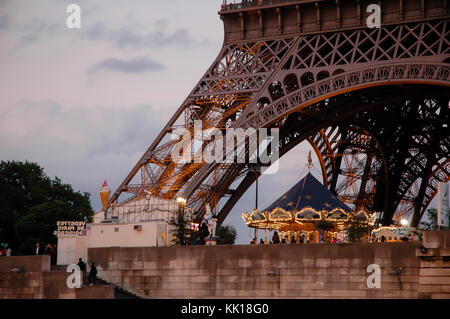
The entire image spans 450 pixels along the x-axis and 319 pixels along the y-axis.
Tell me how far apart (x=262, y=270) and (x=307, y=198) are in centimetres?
834

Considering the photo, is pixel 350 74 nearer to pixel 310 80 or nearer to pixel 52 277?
pixel 310 80

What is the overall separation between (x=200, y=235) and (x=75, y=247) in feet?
23.2

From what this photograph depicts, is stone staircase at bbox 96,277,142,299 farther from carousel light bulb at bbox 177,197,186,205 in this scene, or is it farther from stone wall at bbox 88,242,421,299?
carousel light bulb at bbox 177,197,186,205

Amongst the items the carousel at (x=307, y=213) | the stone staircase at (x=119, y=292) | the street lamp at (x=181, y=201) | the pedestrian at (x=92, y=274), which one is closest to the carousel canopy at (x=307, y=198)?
the carousel at (x=307, y=213)

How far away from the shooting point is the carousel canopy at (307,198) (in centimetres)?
4388

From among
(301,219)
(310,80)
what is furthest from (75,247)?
(310,80)

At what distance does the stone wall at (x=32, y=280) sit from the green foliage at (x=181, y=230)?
6.13 m

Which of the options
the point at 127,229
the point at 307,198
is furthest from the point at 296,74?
the point at 127,229

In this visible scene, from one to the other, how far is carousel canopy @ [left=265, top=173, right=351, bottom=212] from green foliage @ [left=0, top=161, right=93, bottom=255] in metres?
21.2

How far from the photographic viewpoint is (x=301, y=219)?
4322 centimetres

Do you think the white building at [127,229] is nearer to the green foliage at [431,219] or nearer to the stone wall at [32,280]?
the stone wall at [32,280]

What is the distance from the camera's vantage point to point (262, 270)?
121ft

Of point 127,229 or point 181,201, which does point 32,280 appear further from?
point 181,201

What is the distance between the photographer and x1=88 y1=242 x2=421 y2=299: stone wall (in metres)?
34.3
